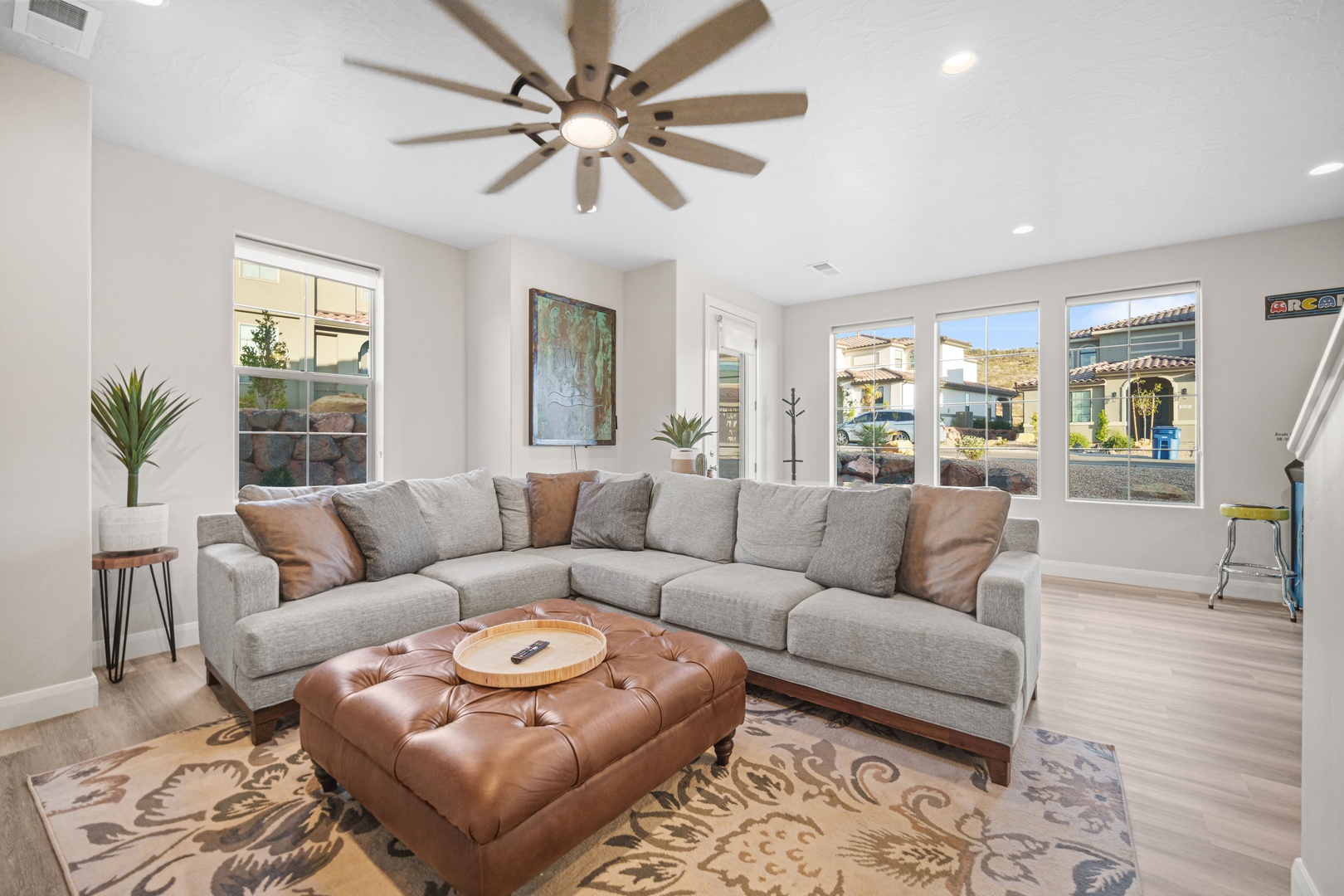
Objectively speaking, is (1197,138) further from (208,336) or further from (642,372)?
(208,336)

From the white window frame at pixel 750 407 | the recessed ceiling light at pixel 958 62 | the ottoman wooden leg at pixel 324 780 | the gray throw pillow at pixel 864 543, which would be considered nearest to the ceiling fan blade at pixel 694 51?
the recessed ceiling light at pixel 958 62

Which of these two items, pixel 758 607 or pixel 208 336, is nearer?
pixel 758 607

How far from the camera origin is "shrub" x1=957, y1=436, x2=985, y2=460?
561 cm

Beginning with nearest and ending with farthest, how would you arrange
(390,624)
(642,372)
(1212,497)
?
(390,624) < (1212,497) < (642,372)

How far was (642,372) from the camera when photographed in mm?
5281

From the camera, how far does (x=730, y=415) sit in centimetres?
611

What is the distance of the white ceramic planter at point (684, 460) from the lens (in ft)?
13.9

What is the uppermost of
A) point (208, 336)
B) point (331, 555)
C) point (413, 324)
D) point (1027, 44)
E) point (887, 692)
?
point (1027, 44)

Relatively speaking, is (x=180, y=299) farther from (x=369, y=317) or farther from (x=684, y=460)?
(x=684, y=460)

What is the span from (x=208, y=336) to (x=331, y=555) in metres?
1.83

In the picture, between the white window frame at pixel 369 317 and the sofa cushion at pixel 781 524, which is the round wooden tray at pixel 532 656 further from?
the white window frame at pixel 369 317

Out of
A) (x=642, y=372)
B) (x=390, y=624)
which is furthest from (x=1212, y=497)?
(x=390, y=624)

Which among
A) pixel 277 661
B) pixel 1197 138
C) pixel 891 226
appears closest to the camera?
pixel 277 661

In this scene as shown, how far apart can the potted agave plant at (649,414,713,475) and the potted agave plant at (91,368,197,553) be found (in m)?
2.92
